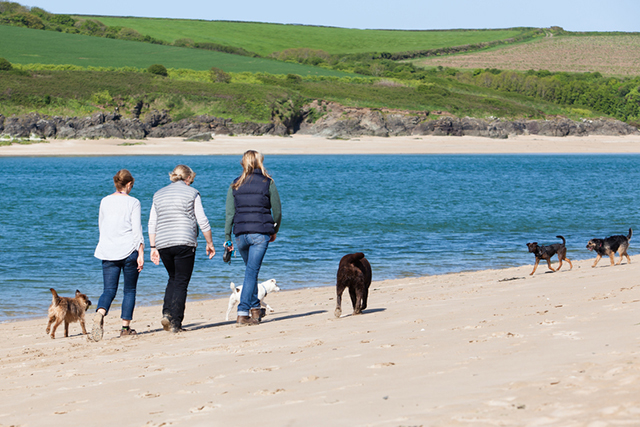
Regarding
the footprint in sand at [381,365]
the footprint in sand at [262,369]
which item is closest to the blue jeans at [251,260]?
Result: the footprint in sand at [262,369]

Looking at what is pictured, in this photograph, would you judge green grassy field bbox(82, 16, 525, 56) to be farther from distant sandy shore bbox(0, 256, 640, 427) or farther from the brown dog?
distant sandy shore bbox(0, 256, 640, 427)

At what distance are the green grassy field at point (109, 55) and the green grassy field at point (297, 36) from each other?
98.9 ft

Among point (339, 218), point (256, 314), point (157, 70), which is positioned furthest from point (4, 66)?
point (256, 314)

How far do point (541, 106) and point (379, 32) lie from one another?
329 feet

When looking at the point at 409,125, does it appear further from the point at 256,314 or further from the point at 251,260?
the point at 251,260

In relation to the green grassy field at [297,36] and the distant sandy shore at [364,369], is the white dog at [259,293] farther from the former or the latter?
the green grassy field at [297,36]

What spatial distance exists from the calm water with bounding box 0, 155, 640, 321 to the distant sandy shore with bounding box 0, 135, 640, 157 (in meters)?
8.40

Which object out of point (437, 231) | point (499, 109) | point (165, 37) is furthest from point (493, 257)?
point (165, 37)

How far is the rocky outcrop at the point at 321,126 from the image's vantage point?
6738 centimetres

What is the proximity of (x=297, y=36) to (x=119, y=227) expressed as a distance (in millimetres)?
172561

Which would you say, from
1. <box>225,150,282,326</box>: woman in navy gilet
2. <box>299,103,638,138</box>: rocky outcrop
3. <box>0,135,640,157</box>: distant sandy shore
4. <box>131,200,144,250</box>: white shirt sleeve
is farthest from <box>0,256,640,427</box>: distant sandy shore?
<box>299,103,638,138</box>: rocky outcrop

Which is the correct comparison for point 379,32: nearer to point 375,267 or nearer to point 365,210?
point 365,210

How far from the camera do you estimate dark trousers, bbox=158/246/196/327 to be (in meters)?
7.57

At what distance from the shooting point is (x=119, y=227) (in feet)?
24.5
